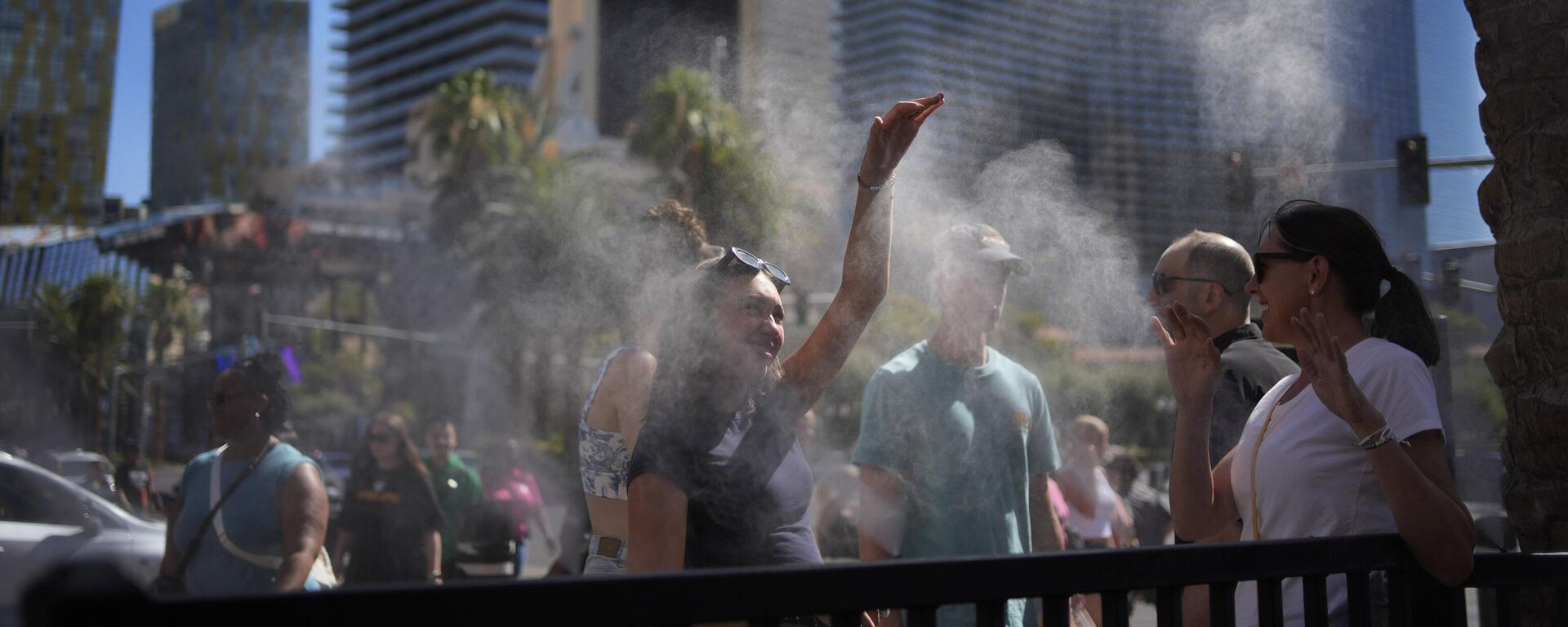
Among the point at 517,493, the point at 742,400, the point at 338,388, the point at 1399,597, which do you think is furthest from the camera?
the point at 338,388

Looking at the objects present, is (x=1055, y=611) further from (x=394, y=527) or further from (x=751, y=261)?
(x=394, y=527)

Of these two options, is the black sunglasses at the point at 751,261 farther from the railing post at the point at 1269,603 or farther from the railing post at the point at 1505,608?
the railing post at the point at 1505,608

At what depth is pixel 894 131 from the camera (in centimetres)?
230

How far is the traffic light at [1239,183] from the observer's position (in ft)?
12.5

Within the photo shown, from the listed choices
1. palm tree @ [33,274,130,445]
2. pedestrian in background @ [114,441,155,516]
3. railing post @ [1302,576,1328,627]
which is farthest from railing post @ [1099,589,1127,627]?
palm tree @ [33,274,130,445]

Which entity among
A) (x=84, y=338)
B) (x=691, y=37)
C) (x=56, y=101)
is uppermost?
(x=56, y=101)

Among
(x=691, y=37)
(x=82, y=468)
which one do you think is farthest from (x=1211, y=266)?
(x=82, y=468)

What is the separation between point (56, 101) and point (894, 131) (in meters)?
15.3

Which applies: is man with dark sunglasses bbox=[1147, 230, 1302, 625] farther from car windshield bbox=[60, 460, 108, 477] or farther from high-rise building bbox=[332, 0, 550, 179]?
high-rise building bbox=[332, 0, 550, 179]

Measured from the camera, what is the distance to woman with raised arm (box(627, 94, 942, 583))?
1.87 metres

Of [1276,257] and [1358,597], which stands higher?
[1276,257]

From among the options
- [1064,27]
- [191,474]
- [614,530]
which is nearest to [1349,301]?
[614,530]

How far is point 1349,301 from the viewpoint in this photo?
2166 mm

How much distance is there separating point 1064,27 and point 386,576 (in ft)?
16.5
